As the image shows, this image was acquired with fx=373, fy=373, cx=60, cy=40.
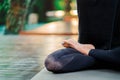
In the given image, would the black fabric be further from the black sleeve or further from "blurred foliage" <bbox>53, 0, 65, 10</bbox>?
"blurred foliage" <bbox>53, 0, 65, 10</bbox>

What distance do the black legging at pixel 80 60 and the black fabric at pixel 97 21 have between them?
12cm

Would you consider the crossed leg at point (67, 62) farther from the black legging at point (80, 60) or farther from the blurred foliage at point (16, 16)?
the blurred foliage at point (16, 16)

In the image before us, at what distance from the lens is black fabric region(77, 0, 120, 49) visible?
209cm

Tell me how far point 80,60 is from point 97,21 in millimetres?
306

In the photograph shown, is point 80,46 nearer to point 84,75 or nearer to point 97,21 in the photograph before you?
point 97,21

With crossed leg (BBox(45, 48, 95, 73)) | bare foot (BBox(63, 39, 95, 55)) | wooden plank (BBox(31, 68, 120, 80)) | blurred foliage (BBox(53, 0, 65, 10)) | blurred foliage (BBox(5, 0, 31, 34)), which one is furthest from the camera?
blurred foliage (BBox(53, 0, 65, 10))

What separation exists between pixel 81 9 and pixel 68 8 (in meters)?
4.31

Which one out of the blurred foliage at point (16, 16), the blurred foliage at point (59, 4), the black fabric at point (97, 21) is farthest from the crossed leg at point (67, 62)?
the blurred foliage at point (59, 4)

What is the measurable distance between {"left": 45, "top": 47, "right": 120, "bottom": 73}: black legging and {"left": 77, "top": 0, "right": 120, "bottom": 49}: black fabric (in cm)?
12

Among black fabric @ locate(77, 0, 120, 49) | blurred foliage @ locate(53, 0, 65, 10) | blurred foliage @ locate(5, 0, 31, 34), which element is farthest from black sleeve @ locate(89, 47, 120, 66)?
blurred foliage @ locate(53, 0, 65, 10)

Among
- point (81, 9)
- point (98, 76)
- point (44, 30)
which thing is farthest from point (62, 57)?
point (44, 30)

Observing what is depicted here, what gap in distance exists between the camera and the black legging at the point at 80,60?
1.90 metres

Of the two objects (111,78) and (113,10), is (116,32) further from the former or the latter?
(111,78)

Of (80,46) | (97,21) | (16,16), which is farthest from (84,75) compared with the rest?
(16,16)
